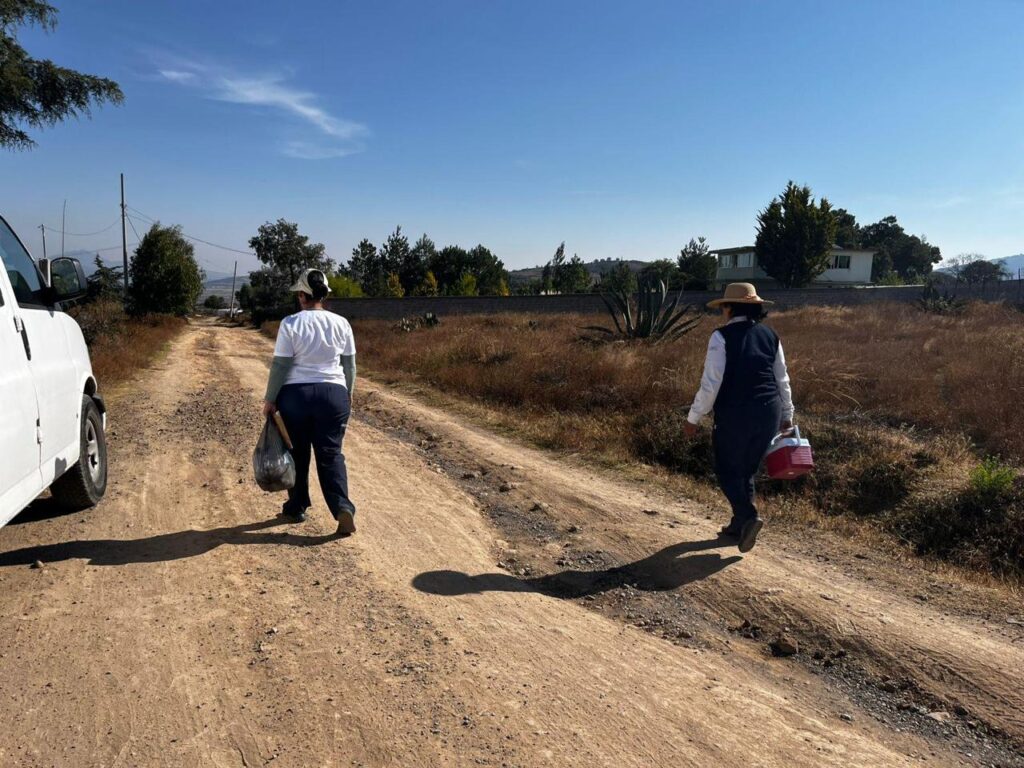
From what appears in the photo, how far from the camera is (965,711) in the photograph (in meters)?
2.84

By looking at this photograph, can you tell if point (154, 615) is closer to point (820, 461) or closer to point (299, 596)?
point (299, 596)

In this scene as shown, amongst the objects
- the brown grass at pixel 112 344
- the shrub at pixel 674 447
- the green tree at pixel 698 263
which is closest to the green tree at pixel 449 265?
the green tree at pixel 698 263

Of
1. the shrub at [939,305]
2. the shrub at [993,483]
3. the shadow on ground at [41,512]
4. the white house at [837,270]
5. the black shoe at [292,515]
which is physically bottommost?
the shadow on ground at [41,512]

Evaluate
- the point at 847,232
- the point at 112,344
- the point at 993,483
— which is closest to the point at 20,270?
the point at 993,483

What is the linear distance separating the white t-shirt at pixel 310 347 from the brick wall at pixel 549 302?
88.8 feet

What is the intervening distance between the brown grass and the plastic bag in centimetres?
990

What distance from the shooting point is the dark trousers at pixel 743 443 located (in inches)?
172

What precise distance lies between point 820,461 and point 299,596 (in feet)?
17.2

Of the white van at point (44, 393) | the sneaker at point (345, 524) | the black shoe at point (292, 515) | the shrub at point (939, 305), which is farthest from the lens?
the shrub at point (939, 305)

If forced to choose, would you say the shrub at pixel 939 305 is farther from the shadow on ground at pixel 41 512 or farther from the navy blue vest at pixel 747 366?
the shadow on ground at pixel 41 512

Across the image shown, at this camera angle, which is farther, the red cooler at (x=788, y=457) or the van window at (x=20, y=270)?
the red cooler at (x=788, y=457)

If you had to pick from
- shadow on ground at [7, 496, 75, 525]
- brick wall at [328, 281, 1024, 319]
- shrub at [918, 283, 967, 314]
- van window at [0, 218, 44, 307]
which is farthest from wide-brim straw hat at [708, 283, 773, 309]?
brick wall at [328, 281, 1024, 319]

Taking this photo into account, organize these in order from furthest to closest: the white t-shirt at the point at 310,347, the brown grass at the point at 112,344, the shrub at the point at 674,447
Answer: the brown grass at the point at 112,344 → the shrub at the point at 674,447 → the white t-shirt at the point at 310,347

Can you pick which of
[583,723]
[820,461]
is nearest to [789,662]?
[583,723]
